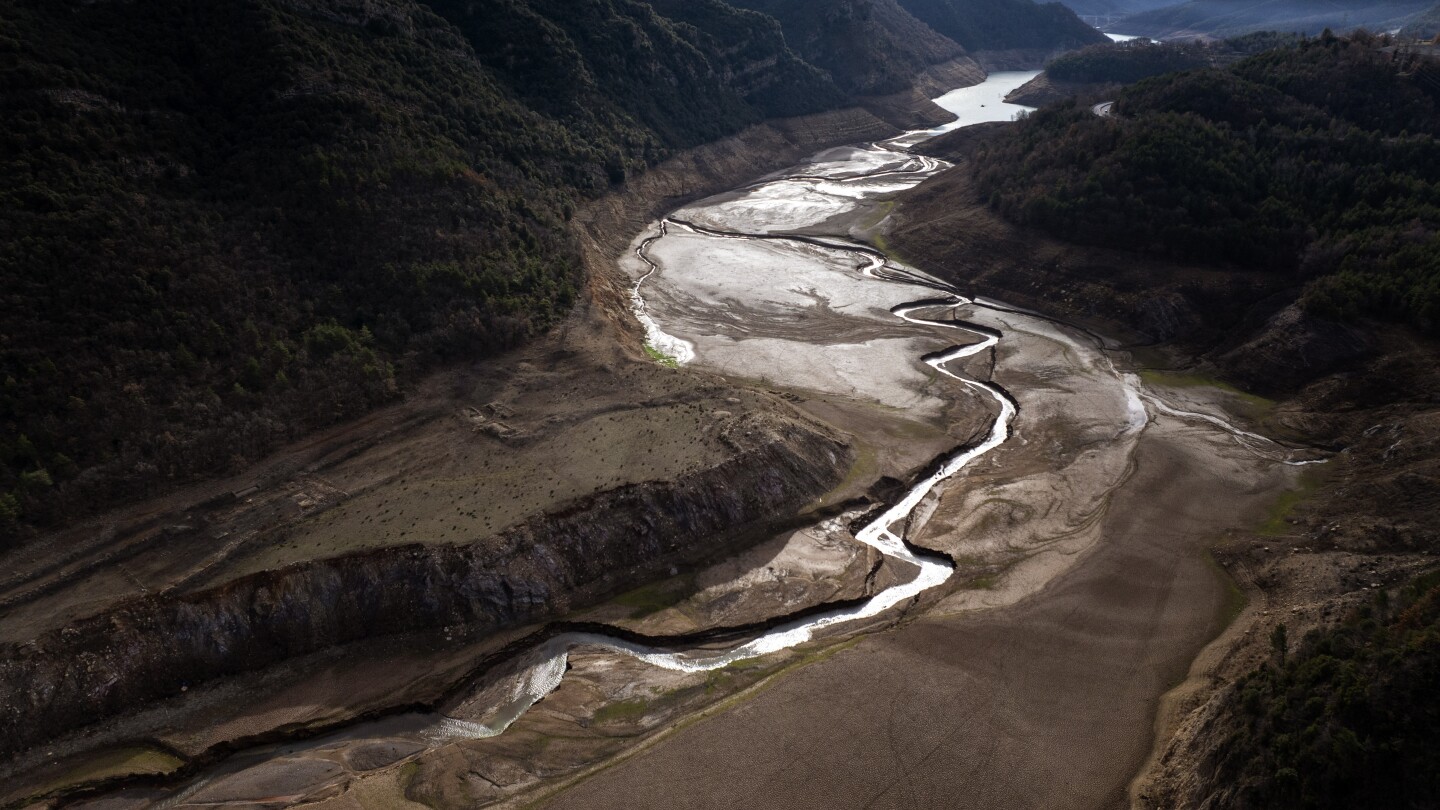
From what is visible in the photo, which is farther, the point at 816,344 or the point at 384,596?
the point at 816,344

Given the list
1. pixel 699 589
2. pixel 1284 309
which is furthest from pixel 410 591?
pixel 1284 309

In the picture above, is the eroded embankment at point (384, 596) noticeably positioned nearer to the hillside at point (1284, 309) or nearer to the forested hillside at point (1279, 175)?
the hillside at point (1284, 309)

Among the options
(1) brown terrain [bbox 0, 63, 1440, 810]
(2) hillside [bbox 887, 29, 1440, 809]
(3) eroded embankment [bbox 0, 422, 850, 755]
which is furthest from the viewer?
(3) eroded embankment [bbox 0, 422, 850, 755]

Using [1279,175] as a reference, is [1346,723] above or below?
below

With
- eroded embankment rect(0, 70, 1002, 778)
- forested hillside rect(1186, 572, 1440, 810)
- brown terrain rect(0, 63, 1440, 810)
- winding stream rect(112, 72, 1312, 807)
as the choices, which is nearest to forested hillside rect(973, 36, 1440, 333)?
brown terrain rect(0, 63, 1440, 810)

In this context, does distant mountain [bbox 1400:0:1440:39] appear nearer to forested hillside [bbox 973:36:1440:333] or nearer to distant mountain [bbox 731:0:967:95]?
distant mountain [bbox 731:0:967:95]

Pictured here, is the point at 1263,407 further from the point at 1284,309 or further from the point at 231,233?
the point at 231,233
